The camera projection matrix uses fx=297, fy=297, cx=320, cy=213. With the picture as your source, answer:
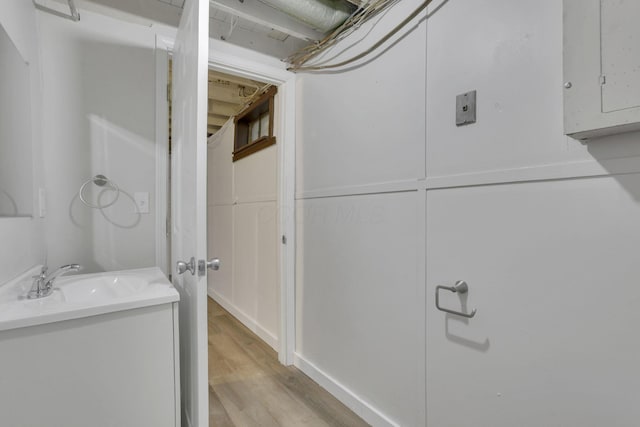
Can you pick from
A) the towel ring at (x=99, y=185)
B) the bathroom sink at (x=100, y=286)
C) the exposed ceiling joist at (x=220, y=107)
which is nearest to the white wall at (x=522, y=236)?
the bathroom sink at (x=100, y=286)

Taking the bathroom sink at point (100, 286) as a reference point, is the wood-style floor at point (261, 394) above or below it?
below

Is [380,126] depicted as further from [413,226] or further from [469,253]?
[469,253]

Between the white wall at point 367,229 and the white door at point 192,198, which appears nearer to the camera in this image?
the white door at point 192,198

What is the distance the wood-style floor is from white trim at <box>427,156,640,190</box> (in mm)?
1430

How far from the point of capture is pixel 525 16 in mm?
1023

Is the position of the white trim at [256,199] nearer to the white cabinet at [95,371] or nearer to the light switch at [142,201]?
the light switch at [142,201]

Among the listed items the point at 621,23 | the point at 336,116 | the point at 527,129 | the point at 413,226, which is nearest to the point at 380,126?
the point at 336,116

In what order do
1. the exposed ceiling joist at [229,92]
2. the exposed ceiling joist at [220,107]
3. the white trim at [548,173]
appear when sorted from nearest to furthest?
1. the white trim at [548,173]
2. the exposed ceiling joist at [229,92]
3. the exposed ceiling joist at [220,107]

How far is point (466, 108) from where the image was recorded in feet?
3.96

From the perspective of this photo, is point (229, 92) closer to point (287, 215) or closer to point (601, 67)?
point (287, 215)

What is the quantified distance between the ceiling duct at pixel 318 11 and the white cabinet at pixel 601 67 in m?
1.34

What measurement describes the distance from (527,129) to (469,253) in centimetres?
50

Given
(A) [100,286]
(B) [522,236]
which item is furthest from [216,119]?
(B) [522,236]

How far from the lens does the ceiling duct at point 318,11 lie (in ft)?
5.60
